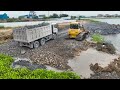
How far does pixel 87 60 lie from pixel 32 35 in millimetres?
3002

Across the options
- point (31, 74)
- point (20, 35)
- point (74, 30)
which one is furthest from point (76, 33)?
point (31, 74)

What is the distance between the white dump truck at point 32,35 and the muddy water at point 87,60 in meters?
2.17

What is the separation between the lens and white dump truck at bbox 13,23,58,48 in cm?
910

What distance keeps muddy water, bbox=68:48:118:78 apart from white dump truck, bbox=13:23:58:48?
217 centimetres

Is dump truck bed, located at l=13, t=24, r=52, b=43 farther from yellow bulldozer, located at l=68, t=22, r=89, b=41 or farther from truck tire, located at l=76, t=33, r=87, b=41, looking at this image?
truck tire, located at l=76, t=33, r=87, b=41

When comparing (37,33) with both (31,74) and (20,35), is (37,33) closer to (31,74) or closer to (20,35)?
(20,35)

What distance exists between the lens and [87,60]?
26.0 ft

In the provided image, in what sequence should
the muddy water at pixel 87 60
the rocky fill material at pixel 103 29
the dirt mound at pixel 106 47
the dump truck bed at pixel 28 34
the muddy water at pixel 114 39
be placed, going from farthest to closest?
1. the dump truck bed at pixel 28 34
2. the muddy water at pixel 114 39
3. the dirt mound at pixel 106 47
4. the rocky fill material at pixel 103 29
5. the muddy water at pixel 87 60

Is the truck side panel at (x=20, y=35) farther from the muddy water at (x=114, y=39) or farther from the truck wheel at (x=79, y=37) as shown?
the muddy water at (x=114, y=39)

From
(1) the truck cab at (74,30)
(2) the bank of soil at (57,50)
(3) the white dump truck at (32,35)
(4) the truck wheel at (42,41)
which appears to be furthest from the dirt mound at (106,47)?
(4) the truck wheel at (42,41)

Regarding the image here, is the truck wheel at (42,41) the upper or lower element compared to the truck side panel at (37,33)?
lower

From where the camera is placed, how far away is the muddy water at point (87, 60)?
7383mm

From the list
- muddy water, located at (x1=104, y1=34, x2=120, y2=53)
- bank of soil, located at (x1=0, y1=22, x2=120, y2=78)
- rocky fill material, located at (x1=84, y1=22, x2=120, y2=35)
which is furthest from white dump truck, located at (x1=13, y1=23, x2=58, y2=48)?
muddy water, located at (x1=104, y1=34, x2=120, y2=53)

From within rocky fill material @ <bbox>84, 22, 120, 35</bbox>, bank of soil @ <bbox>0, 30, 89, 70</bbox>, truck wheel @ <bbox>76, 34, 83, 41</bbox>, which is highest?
rocky fill material @ <bbox>84, 22, 120, 35</bbox>
